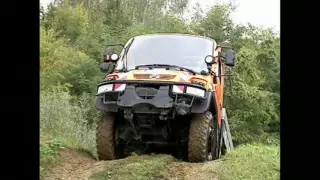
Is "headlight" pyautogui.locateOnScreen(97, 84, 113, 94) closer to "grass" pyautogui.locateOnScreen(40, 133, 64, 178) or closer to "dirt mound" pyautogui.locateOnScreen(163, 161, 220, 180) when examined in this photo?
"grass" pyautogui.locateOnScreen(40, 133, 64, 178)

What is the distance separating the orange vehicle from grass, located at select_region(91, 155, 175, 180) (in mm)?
417

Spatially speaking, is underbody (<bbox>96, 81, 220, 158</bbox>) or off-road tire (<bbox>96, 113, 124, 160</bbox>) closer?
underbody (<bbox>96, 81, 220, 158</bbox>)

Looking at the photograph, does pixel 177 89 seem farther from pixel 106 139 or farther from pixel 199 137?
pixel 106 139

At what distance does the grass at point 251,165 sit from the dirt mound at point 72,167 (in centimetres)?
105

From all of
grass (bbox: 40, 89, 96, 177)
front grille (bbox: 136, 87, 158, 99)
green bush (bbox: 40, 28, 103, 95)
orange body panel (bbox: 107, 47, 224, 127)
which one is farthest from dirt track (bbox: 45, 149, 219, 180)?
green bush (bbox: 40, 28, 103, 95)

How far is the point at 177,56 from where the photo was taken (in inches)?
207

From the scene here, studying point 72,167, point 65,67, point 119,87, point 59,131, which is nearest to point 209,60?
point 119,87

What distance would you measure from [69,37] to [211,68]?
9706 millimetres

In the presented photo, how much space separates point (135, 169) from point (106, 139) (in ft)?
2.87

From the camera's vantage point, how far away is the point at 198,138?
457cm

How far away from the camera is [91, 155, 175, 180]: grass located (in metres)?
3.86
